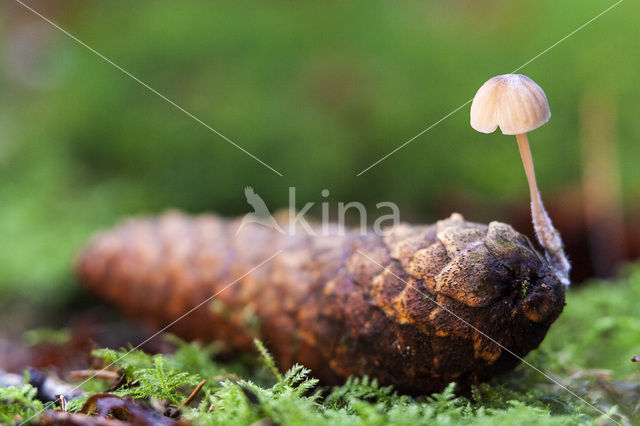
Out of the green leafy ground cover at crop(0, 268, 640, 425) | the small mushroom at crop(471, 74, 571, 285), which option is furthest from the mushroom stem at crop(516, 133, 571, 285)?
the green leafy ground cover at crop(0, 268, 640, 425)

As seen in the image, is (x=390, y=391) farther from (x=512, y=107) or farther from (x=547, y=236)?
(x=512, y=107)

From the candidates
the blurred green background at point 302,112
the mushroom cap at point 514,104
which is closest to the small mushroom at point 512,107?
the mushroom cap at point 514,104

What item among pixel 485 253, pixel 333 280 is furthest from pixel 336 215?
pixel 485 253

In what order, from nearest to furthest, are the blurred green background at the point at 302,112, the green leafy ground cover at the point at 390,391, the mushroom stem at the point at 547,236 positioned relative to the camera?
the green leafy ground cover at the point at 390,391 < the mushroom stem at the point at 547,236 < the blurred green background at the point at 302,112

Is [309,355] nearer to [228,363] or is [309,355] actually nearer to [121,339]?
[228,363]

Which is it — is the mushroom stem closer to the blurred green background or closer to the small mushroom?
the small mushroom

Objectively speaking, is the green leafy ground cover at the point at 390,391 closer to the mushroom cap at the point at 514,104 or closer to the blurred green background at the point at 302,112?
the mushroom cap at the point at 514,104
